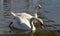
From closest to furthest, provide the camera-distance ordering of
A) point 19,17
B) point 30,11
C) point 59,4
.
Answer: point 19,17, point 30,11, point 59,4

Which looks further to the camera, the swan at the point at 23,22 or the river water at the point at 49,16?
the swan at the point at 23,22

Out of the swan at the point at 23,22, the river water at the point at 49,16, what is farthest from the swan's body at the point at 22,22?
the river water at the point at 49,16

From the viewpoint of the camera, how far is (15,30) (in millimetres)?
12508

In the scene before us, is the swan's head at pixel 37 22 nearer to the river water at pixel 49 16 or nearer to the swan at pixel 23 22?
the swan at pixel 23 22

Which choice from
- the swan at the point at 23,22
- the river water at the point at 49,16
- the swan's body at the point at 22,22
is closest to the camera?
the river water at the point at 49,16

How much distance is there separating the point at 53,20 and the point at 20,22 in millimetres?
1603

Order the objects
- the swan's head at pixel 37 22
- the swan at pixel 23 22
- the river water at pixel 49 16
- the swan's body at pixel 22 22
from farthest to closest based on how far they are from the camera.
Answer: the swan's body at pixel 22 22 → the swan at pixel 23 22 → the swan's head at pixel 37 22 → the river water at pixel 49 16

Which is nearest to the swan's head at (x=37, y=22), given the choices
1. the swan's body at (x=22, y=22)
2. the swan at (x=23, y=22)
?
the swan at (x=23, y=22)

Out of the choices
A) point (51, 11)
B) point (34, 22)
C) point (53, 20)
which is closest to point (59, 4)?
point (51, 11)

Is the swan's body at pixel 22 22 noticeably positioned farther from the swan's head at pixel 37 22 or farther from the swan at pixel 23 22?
the swan's head at pixel 37 22

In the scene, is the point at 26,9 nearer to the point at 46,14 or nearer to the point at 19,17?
the point at 46,14

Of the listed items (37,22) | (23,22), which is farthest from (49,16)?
(37,22)

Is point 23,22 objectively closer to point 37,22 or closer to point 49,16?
point 37,22

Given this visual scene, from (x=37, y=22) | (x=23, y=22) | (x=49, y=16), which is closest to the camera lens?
(x=37, y=22)
